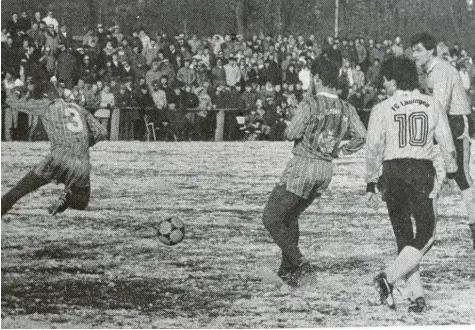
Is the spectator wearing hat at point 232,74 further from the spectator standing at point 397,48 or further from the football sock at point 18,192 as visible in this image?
the football sock at point 18,192

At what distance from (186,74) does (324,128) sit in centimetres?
159

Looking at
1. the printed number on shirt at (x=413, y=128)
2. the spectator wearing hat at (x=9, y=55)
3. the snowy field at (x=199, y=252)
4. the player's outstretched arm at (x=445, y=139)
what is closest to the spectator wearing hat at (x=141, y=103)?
the snowy field at (x=199, y=252)

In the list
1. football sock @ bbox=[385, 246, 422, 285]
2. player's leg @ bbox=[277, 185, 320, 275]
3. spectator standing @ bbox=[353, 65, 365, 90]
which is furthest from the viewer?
spectator standing @ bbox=[353, 65, 365, 90]

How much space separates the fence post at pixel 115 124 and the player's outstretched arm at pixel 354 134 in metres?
1.52

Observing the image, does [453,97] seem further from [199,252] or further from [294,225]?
[199,252]

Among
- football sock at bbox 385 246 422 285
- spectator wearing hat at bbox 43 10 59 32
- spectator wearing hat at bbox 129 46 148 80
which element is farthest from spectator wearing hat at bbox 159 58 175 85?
football sock at bbox 385 246 422 285

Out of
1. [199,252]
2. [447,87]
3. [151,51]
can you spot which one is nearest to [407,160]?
[447,87]

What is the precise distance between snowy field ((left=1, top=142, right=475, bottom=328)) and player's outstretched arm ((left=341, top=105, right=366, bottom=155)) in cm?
60

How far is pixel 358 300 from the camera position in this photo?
5.88 metres

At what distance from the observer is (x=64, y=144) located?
18.8 feet

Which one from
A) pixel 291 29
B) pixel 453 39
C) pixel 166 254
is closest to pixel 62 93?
pixel 166 254

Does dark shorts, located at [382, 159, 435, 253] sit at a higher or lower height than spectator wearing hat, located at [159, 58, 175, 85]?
lower

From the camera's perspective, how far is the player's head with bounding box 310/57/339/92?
17.6 feet

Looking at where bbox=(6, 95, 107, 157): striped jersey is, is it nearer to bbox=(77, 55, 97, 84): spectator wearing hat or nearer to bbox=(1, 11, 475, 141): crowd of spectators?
bbox=(1, 11, 475, 141): crowd of spectators
